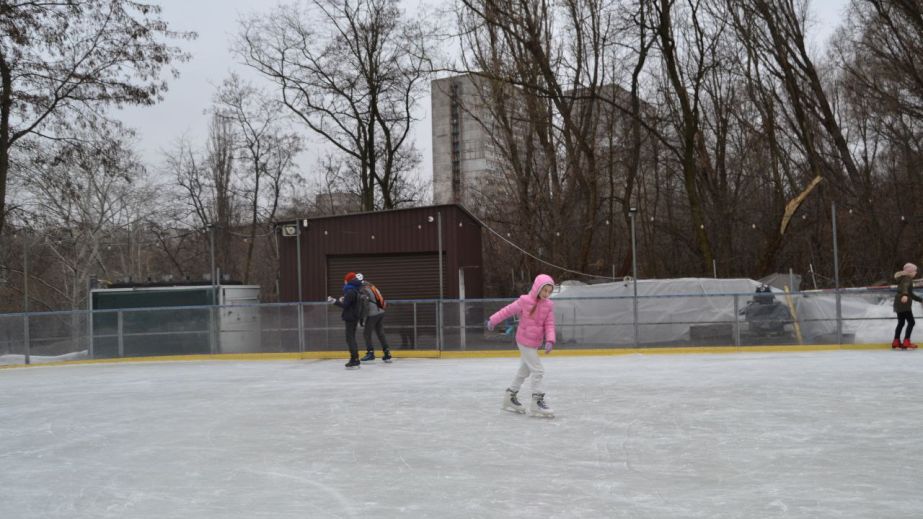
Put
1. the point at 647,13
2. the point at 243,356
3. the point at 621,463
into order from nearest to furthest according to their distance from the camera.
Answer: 1. the point at 621,463
2. the point at 243,356
3. the point at 647,13

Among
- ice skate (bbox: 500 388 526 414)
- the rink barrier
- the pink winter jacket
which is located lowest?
the rink barrier

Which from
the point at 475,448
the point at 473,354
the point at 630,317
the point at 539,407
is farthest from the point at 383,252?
the point at 475,448

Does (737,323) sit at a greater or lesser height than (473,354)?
greater

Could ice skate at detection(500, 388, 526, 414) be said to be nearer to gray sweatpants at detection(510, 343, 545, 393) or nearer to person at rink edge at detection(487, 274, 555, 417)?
person at rink edge at detection(487, 274, 555, 417)

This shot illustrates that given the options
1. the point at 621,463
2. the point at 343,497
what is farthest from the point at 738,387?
the point at 343,497

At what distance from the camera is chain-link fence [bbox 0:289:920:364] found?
A: 51.0 feet

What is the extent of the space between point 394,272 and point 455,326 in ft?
20.5

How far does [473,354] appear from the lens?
16250mm

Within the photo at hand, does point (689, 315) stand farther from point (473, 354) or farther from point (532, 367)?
point (532, 367)

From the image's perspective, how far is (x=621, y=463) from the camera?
18.9ft

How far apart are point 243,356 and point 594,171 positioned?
17915 millimetres

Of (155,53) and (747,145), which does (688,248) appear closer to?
(747,145)

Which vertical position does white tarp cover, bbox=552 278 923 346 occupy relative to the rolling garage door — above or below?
below

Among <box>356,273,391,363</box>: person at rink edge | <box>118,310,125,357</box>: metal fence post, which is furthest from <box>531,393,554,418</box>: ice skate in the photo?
<box>118,310,125,357</box>: metal fence post
